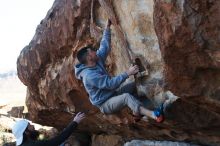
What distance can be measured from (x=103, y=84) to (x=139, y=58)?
3.27ft

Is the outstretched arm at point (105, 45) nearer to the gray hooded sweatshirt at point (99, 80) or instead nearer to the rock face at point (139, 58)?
the gray hooded sweatshirt at point (99, 80)

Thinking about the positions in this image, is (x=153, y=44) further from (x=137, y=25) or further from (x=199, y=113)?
(x=199, y=113)

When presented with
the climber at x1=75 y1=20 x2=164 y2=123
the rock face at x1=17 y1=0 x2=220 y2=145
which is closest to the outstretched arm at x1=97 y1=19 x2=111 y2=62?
the climber at x1=75 y1=20 x2=164 y2=123

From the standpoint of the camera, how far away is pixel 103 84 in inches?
309

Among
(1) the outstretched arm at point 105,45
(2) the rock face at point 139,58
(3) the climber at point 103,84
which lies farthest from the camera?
(1) the outstretched arm at point 105,45

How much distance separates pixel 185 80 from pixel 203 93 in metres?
0.33

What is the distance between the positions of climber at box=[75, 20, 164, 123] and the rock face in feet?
1.72

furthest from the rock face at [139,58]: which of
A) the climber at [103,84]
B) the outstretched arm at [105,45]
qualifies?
the climber at [103,84]

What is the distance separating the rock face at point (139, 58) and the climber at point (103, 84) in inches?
20.6

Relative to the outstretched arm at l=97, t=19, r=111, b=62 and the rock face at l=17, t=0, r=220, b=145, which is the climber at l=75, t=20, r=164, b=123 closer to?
the outstretched arm at l=97, t=19, r=111, b=62

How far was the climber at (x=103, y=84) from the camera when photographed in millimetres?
7723

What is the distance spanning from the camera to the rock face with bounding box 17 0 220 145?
650cm

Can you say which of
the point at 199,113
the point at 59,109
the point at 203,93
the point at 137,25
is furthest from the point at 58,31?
the point at 203,93

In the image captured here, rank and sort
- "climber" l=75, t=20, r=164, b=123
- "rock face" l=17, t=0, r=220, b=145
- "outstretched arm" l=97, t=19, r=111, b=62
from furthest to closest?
"outstretched arm" l=97, t=19, r=111, b=62 < "climber" l=75, t=20, r=164, b=123 < "rock face" l=17, t=0, r=220, b=145
